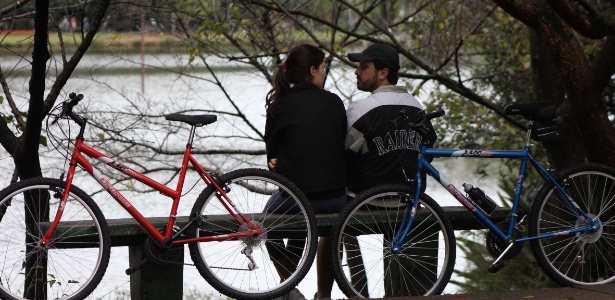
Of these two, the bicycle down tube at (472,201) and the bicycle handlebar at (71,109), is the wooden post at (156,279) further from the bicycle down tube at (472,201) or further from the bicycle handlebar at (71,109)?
the bicycle down tube at (472,201)

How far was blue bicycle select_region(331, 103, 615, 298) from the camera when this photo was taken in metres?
4.66

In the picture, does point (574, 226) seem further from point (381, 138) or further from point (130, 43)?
point (130, 43)

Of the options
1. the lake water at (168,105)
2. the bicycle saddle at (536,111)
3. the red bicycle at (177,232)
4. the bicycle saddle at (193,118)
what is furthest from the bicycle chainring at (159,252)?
the lake water at (168,105)

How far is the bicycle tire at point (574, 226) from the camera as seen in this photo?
4.87 meters

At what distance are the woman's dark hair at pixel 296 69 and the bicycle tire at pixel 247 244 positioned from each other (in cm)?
49

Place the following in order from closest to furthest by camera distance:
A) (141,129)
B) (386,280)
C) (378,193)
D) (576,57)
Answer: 1. (378,193)
2. (386,280)
3. (576,57)
4. (141,129)

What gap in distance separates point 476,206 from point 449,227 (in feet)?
Answer: 0.61

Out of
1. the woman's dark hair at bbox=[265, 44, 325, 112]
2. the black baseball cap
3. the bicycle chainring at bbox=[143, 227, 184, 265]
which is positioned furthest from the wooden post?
the black baseball cap

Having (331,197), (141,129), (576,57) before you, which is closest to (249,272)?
(331,197)

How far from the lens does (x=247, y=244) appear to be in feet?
15.2

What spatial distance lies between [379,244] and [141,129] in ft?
15.9

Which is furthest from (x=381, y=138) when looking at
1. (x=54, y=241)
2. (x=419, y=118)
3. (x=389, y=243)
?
(x=54, y=241)

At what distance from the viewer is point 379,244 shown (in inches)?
192

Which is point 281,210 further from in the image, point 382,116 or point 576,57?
point 576,57
